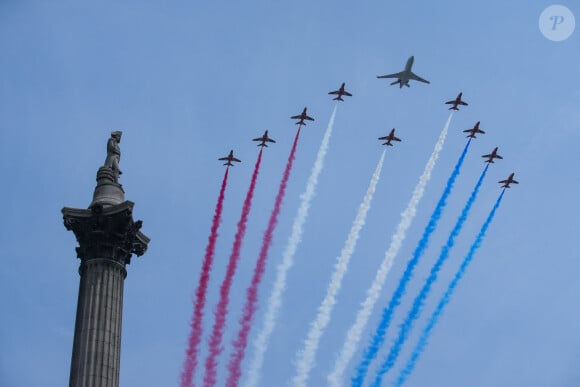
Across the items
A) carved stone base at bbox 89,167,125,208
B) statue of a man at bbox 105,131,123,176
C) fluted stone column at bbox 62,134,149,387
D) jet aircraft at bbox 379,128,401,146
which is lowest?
fluted stone column at bbox 62,134,149,387

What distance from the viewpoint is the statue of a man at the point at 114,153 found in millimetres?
81438


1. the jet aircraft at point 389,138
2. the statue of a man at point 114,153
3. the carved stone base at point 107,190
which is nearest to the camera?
the carved stone base at point 107,190

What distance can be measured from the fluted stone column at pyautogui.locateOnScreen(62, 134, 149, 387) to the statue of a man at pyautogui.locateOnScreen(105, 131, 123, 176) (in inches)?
107

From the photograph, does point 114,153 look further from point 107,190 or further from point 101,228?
point 101,228

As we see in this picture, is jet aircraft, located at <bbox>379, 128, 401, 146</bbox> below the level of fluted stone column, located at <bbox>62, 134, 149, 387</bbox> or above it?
above

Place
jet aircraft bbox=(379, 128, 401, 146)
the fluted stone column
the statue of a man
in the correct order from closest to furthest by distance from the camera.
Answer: the fluted stone column, the statue of a man, jet aircraft bbox=(379, 128, 401, 146)

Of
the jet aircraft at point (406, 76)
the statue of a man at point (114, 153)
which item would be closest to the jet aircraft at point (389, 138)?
the jet aircraft at point (406, 76)

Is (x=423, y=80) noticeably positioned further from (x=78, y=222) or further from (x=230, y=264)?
(x=78, y=222)

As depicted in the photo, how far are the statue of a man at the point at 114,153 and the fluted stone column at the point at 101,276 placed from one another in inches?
107

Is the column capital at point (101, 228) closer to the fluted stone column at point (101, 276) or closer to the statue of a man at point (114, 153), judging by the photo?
the fluted stone column at point (101, 276)

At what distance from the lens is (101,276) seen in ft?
241

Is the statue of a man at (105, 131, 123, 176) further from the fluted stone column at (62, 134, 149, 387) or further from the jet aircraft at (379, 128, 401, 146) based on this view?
the jet aircraft at (379, 128, 401, 146)

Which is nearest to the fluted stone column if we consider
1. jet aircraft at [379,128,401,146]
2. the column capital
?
the column capital

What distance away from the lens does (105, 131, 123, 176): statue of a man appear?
81.4 meters
